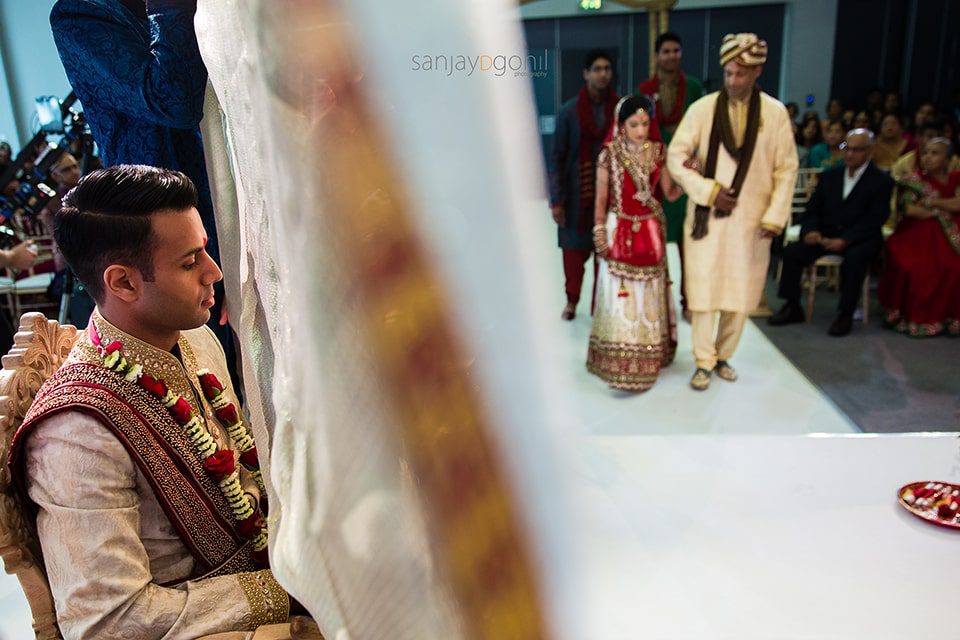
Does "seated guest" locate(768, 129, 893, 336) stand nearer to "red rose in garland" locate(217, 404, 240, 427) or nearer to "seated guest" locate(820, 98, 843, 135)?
"seated guest" locate(820, 98, 843, 135)

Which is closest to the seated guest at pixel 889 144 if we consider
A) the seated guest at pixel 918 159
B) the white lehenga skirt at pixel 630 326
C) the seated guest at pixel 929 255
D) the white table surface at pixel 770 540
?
the seated guest at pixel 918 159

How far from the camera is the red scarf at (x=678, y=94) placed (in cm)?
374

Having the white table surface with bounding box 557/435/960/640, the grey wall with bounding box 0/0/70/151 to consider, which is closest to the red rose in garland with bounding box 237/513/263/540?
the white table surface with bounding box 557/435/960/640

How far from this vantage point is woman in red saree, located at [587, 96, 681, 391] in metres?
2.93

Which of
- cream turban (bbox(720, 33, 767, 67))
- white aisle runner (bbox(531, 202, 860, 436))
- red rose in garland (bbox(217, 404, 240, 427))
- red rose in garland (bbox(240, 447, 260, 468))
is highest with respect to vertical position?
cream turban (bbox(720, 33, 767, 67))

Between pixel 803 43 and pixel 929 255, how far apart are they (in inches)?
62.5

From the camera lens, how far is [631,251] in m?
3.02

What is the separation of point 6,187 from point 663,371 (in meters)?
2.76

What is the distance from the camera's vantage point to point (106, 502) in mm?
824

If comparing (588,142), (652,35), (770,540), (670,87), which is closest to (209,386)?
(770,540)

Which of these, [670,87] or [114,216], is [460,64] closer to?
[114,216]

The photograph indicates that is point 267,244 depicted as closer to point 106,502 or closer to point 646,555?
point 106,502

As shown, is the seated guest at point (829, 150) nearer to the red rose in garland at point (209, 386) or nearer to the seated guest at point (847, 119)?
the seated guest at point (847, 119)

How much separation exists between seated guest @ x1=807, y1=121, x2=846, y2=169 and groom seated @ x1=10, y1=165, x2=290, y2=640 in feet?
15.6
